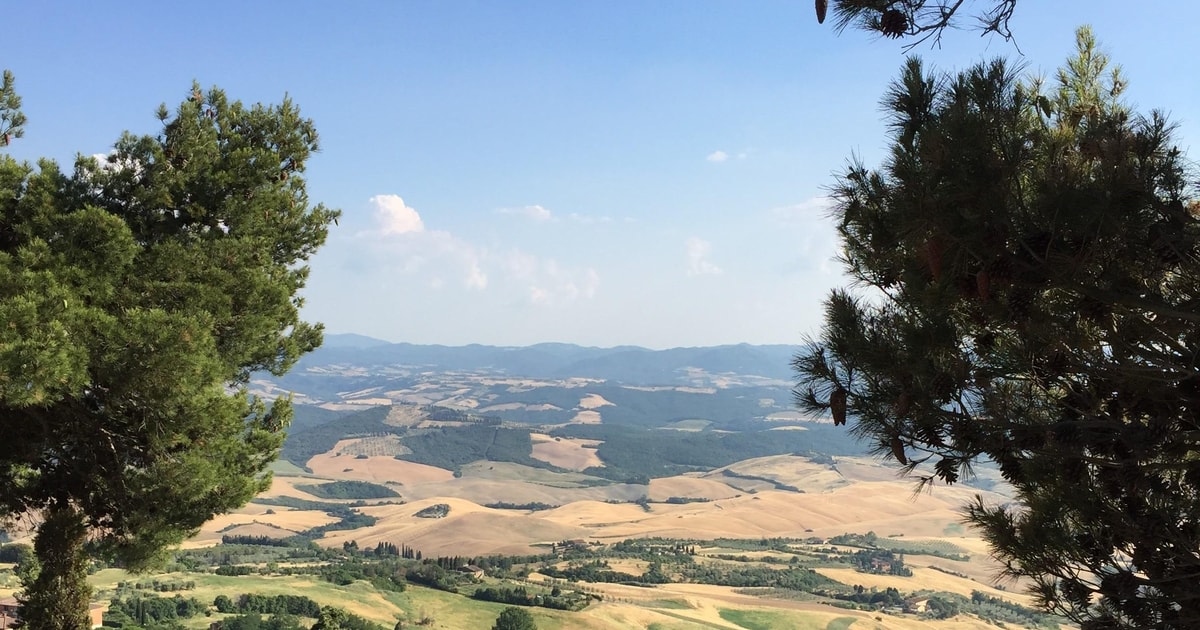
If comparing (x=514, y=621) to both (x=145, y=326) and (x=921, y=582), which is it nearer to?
(x=145, y=326)

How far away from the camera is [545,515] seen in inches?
4525

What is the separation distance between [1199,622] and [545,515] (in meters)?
114

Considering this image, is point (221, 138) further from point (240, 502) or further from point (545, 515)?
point (545, 515)

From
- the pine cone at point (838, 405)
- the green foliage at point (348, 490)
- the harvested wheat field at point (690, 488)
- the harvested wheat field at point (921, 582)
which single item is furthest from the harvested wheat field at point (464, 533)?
the pine cone at point (838, 405)

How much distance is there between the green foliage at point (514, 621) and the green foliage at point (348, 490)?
9427 cm

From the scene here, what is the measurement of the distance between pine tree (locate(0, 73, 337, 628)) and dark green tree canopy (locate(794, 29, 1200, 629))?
295 inches

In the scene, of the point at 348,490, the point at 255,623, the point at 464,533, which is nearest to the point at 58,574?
the point at 255,623

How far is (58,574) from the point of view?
431 inches

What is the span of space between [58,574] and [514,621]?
35.9 metres

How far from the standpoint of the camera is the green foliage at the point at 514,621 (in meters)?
43.2

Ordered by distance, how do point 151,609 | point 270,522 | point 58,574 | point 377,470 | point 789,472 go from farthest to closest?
1. point 789,472
2. point 377,470
3. point 270,522
4. point 151,609
5. point 58,574

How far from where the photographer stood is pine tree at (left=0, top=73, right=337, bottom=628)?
8.87 metres

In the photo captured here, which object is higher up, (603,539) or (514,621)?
(514,621)

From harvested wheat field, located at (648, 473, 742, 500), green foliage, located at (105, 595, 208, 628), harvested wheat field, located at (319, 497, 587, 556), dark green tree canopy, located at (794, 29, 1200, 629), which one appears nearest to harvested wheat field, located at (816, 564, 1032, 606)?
harvested wheat field, located at (319, 497, 587, 556)
